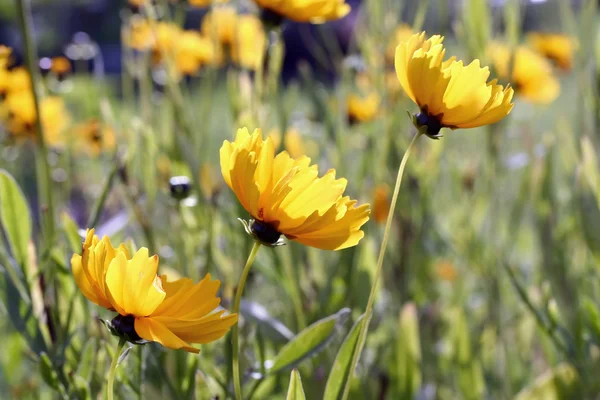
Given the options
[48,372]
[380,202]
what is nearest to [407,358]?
[380,202]

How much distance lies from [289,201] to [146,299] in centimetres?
8

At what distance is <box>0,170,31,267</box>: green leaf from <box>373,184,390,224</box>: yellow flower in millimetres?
408

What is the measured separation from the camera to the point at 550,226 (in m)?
0.84

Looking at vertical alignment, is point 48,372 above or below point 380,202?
above

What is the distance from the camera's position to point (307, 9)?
56 centimetres

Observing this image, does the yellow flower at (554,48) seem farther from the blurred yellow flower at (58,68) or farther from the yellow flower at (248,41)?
the blurred yellow flower at (58,68)

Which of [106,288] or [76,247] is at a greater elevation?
[106,288]

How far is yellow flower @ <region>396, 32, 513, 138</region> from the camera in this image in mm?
362

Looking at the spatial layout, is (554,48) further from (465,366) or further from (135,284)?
(135,284)

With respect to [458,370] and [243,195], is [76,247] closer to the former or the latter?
[243,195]

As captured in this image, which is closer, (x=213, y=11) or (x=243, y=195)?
(x=243, y=195)

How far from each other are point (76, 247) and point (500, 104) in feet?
1.00

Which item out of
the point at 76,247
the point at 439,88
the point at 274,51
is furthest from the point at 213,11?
the point at 439,88

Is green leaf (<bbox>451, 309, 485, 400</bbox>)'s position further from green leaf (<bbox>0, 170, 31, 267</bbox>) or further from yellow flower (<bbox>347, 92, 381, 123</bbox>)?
green leaf (<bbox>0, 170, 31, 267</bbox>)
